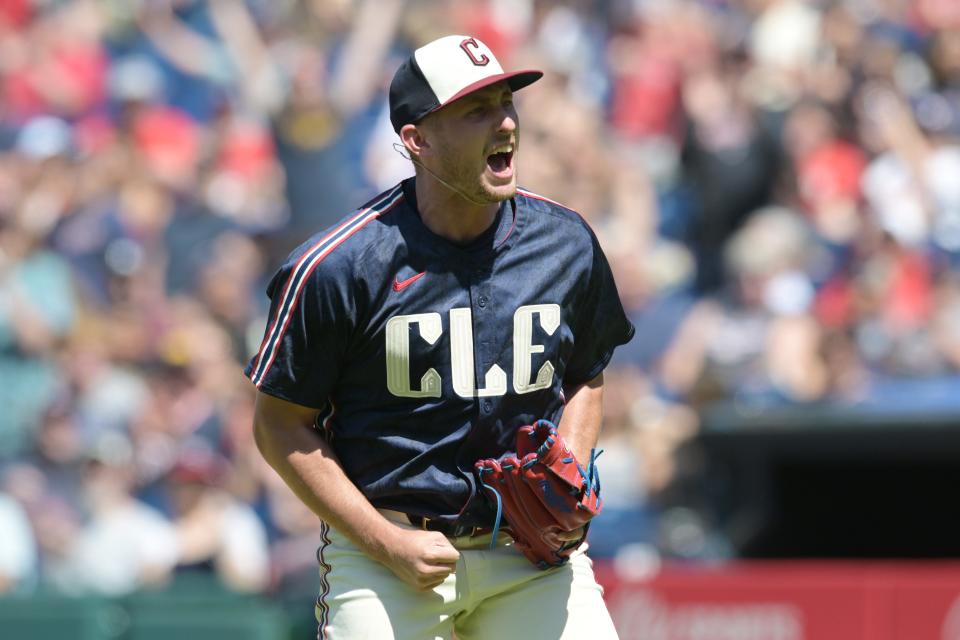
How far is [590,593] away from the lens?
4125 mm

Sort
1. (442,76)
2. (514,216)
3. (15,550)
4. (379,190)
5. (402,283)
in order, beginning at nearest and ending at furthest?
1. (442,76)
2. (402,283)
3. (514,216)
4. (15,550)
5. (379,190)

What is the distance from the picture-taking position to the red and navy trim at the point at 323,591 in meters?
4.04

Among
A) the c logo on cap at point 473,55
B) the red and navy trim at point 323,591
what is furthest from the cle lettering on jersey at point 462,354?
the c logo on cap at point 473,55

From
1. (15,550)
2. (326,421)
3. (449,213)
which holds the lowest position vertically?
(15,550)

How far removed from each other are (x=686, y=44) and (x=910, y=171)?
2.13 m

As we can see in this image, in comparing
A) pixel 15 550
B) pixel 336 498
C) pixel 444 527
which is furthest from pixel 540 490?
pixel 15 550

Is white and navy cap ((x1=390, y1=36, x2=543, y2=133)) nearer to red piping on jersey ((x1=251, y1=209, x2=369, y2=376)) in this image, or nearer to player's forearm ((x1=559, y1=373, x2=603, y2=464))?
red piping on jersey ((x1=251, y1=209, x2=369, y2=376))

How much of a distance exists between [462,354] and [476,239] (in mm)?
319

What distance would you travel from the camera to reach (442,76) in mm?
3854

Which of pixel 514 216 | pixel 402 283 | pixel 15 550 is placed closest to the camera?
pixel 402 283

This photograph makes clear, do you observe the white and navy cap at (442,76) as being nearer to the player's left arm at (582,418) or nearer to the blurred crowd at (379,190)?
the player's left arm at (582,418)

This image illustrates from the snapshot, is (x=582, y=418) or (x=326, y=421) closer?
(x=326, y=421)

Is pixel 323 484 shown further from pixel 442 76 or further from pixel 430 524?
pixel 442 76

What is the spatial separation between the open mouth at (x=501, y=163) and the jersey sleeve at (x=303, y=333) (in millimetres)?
486
